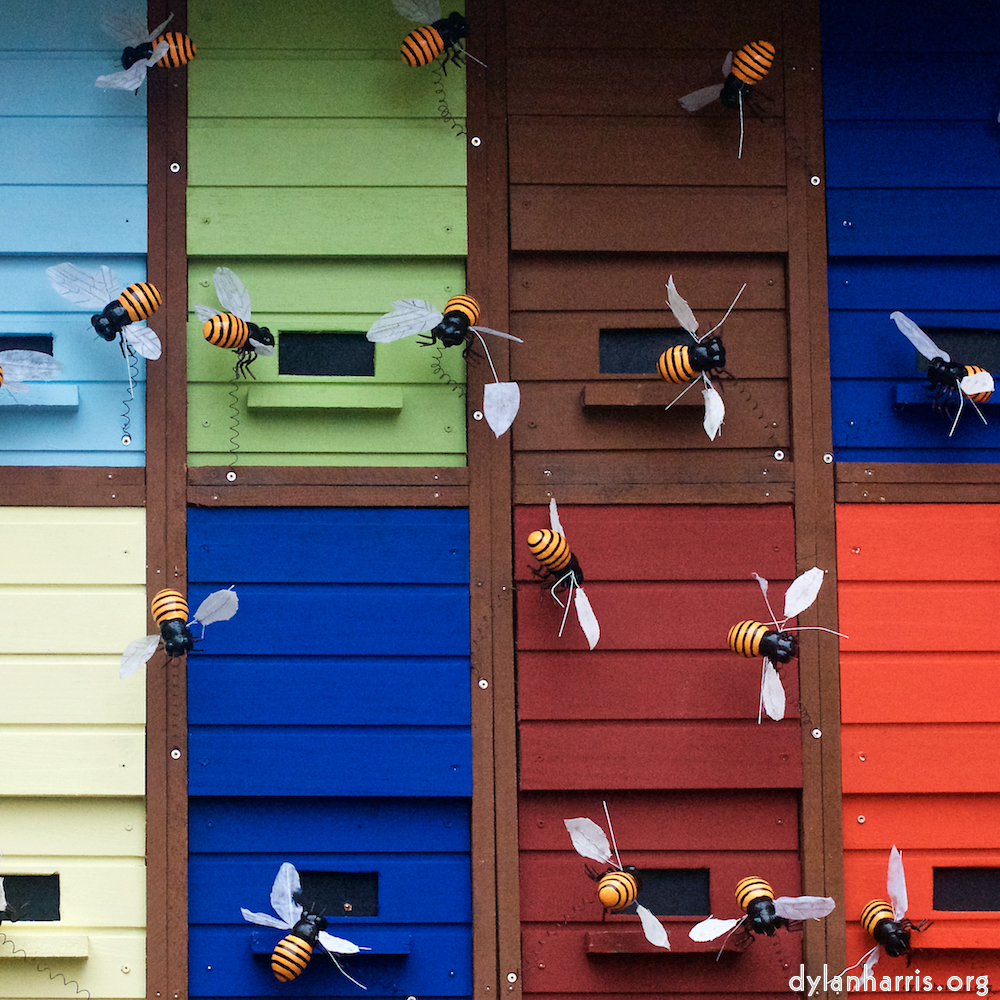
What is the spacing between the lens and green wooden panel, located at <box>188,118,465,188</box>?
3.11 m

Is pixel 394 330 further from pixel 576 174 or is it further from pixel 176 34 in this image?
pixel 176 34

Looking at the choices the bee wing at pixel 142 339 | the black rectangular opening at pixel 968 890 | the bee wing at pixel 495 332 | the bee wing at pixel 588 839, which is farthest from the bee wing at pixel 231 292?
the black rectangular opening at pixel 968 890

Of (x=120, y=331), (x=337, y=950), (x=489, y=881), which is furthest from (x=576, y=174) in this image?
(x=337, y=950)

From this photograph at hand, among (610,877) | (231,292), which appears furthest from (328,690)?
(231,292)

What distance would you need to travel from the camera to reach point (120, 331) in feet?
9.73

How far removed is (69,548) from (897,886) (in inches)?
103

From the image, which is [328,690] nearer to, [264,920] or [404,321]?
[264,920]

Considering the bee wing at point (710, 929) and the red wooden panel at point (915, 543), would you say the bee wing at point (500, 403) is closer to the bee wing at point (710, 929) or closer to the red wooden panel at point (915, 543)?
the red wooden panel at point (915, 543)

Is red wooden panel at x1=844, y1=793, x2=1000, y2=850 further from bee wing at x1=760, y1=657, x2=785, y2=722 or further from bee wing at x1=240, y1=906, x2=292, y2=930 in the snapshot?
bee wing at x1=240, y1=906, x2=292, y2=930

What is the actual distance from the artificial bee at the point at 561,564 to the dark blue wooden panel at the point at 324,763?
1.74 ft

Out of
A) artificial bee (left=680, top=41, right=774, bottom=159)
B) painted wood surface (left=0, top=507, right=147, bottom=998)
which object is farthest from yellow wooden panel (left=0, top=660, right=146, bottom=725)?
artificial bee (left=680, top=41, right=774, bottom=159)

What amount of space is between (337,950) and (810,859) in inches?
54.9

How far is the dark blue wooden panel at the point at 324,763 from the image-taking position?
2994 millimetres

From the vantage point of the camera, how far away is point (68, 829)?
9.78 ft
